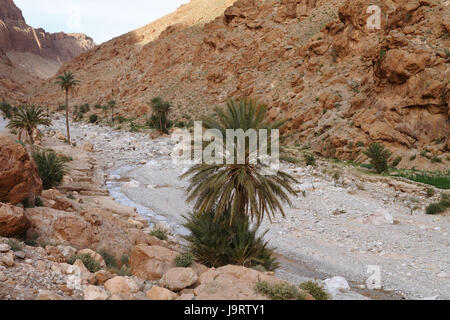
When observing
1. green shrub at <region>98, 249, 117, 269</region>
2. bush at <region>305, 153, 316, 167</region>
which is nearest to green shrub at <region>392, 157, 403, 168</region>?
bush at <region>305, 153, 316, 167</region>

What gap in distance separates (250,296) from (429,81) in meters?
22.1

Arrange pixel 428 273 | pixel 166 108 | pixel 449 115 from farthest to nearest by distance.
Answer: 1. pixel 166 108
2. pixel 449 115
3. pixel 428 273

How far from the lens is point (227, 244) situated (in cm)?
877

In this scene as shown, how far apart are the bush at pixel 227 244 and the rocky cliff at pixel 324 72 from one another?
1630 cm

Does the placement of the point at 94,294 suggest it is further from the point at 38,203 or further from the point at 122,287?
the point at 38,203

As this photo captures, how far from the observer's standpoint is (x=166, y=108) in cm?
4325

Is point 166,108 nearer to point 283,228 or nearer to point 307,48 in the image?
point 307,48

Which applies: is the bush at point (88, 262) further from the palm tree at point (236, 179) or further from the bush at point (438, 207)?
the bush at point (438, 207)

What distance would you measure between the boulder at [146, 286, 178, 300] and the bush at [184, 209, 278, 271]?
263cm

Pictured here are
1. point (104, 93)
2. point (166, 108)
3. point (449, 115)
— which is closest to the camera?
point (449, 115)

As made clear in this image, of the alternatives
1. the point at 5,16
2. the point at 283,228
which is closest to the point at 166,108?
the point at 283,228

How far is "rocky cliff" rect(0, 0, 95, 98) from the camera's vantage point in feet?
329

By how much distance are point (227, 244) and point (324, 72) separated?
2961cm

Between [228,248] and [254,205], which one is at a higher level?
[254,205]
